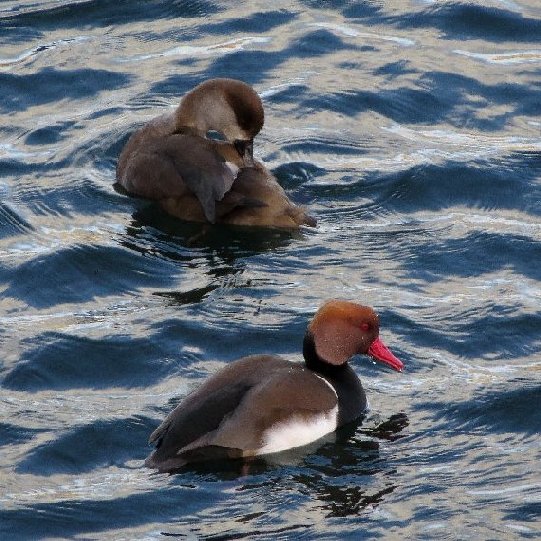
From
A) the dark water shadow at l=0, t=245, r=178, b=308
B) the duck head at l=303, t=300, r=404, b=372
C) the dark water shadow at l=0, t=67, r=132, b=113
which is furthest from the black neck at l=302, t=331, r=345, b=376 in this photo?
the dark water shadow at l=0, t=67, r=132, b=113

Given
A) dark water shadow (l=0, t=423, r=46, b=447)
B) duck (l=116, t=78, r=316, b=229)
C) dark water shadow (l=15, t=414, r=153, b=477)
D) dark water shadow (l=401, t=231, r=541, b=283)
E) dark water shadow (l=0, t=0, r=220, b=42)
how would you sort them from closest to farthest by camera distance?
dark water shadow (l=15, t=414, r=153, b=477)
dark water shadow (l=0, t=423, r=46, b=447)
dark water shadow (l=401, t=231, r=541, b=283)
duck (l=116, t=78, r=316, b=229)
dark water shadow (l=0, t=0, r=220, b=42)

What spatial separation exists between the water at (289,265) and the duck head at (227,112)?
58cm

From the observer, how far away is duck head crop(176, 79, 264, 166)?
11.2m

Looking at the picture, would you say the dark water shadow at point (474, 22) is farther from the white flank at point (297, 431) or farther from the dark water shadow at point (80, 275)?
the white flank at point (297, 431)

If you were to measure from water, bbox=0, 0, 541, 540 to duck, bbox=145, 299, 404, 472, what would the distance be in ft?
0.37

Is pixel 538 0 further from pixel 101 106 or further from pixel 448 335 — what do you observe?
pixel 448 335

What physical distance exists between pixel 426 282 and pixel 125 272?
6.60 feet

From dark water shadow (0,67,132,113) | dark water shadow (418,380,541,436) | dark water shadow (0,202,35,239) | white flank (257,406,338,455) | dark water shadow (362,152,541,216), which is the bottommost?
dark water shadow (418,380,541,436)

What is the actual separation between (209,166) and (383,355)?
2785mm

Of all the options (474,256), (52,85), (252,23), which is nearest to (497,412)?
(474,256)

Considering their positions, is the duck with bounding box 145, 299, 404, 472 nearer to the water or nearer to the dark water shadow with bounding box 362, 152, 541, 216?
the water

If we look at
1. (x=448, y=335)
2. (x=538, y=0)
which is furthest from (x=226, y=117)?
(x=538, y=0)

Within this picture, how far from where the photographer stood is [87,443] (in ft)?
26.4

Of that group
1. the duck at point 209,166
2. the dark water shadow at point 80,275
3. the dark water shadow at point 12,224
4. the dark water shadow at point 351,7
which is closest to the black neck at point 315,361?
the dark water shadow at point 80,275
